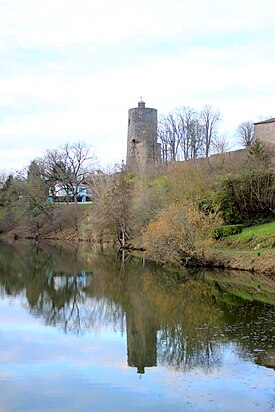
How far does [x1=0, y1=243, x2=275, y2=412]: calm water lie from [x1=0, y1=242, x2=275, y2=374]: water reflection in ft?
0.11

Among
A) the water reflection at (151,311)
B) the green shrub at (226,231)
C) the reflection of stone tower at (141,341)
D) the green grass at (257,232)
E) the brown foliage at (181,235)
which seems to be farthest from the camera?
the green shrub at (226,231)

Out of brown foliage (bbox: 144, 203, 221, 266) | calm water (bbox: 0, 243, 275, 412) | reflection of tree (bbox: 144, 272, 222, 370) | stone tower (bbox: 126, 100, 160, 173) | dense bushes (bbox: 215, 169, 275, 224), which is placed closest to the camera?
calm water (bbox: 0, 243, 275, 412)

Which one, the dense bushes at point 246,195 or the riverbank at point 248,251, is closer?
the riverbank at point 248,251

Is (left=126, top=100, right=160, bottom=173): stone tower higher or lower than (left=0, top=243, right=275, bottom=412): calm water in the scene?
higher

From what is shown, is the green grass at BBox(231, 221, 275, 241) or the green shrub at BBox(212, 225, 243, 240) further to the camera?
the green shrub at BBox(212, 225, 243, 240)

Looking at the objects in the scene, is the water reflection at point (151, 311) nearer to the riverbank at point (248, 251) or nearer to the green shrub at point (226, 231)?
the riverbank at point (248, 251)

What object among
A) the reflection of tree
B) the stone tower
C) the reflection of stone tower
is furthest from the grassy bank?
the stone tower

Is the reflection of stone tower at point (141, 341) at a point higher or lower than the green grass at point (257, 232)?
lower

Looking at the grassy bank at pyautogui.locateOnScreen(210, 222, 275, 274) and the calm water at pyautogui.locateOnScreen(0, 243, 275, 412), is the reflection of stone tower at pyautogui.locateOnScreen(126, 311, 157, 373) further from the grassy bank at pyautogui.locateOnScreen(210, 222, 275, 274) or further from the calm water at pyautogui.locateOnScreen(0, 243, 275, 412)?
the grassy bank at pyautogui.locateOnScreen(210, 222, 275, 274)

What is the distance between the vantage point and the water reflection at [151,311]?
12.3 metres

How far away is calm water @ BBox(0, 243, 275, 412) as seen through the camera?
9.35 metres

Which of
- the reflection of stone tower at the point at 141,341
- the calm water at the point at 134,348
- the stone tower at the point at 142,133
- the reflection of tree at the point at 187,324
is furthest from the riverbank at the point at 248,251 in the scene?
the stone tower at the point at 142,133

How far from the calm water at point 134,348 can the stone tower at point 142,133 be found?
1424 inches

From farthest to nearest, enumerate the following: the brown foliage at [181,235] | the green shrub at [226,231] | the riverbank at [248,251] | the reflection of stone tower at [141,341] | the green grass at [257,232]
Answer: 1. the green shrub at [226,231]
2. the green grass at [257,232]
3. the brown foliage at [181,235]
4. the riverbank at [248,251]
5. the reflection of stone tower at [141,341]
